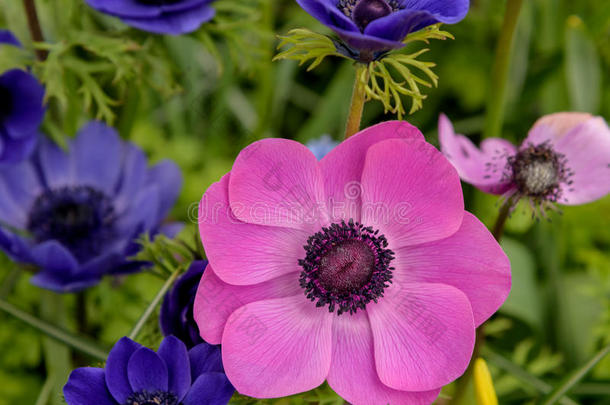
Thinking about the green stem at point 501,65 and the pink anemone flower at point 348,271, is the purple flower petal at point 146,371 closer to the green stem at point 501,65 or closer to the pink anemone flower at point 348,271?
the pink anemone flower at point 348,271

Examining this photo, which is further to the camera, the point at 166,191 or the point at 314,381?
the point at 166,191

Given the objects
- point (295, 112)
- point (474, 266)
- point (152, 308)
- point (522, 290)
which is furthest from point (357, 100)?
point (295, 112)

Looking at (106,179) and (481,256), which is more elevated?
(481,256)

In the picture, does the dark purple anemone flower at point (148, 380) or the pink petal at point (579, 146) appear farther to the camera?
the pink petal at point (579, 146)

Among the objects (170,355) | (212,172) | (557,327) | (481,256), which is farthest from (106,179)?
(557,327)

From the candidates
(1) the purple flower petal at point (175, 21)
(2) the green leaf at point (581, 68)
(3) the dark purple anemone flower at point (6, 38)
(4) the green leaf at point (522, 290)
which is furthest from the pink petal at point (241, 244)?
(2) the green leaf at point (581, 68)

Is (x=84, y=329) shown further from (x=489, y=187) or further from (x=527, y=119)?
(x=527, y=119)

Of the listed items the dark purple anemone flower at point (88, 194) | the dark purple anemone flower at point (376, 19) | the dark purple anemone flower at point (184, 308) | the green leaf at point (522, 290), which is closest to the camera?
the dark purple anemone flower at point (376, 19)
